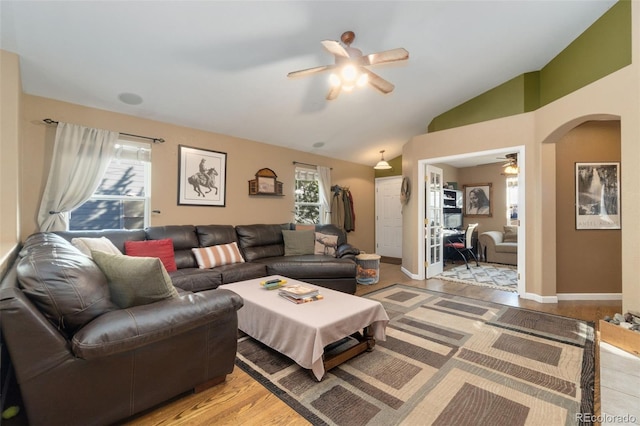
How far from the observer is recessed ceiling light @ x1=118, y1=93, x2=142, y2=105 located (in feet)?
9.96

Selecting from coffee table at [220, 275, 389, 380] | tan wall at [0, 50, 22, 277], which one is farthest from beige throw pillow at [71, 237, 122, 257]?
coffee table at [220, 275, 389, 380]

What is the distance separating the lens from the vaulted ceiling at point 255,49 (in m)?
2.18

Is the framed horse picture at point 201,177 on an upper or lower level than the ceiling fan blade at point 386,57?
lower

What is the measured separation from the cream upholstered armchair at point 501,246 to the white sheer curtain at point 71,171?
23.9 feet

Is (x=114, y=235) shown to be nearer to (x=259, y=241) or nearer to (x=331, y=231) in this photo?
(x=259, y=241)

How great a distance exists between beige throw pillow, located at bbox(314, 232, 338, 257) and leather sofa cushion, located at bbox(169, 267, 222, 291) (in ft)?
5.51

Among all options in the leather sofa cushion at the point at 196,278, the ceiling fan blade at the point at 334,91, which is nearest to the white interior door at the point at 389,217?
the ceiling fan blade at the point at 334,91

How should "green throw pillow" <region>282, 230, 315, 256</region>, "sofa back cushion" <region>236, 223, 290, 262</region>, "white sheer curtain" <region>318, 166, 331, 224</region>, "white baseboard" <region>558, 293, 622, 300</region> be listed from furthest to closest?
"white sheer curtain" <region>318, 166, 331, 224</region> < "green throw pillow" <region>282, 230, 315, 256</region> < "sofa back cushion" <region>236, 223, 290, 262</region> < "white baseboard" <region>558, 293, 622, 300</region>

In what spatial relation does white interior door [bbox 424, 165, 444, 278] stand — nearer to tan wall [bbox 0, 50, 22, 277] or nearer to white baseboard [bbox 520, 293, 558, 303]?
white baseboard [bbox 520, 293, 558, 303]

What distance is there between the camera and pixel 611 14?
267 cm

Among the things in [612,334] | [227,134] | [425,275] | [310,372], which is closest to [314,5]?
[227,134]

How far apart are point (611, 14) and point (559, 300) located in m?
3.27

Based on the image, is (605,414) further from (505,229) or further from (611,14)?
(505,229)

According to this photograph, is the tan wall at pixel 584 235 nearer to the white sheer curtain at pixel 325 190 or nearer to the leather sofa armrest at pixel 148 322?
the white sheer curtain at pixel 325 190
